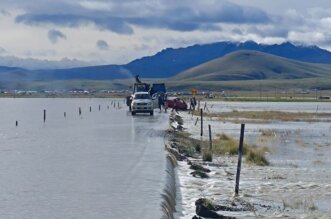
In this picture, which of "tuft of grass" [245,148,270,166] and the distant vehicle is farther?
the distant vehicle

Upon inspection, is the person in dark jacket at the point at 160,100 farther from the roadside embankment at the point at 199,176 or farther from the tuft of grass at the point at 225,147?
the tuft of grass at the point at 225,147

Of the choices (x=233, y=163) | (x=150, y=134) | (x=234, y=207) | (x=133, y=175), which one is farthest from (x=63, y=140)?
(x=234, y=207)

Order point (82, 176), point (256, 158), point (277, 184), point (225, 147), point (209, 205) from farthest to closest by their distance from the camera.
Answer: point (225, 147) < point (256, 158) < point (277, 184) < point (82, 176) < point (209, 205)

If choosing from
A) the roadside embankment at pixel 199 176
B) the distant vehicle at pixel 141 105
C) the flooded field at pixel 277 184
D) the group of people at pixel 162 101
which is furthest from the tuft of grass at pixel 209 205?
the group of people at pixel 162 101

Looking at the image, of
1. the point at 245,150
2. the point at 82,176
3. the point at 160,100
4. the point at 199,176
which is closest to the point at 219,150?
the point at 245,150

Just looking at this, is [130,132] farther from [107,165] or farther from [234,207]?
[234,207]

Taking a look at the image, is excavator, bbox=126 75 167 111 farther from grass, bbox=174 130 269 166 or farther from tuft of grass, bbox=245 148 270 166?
tuft of grass, bbox=245 148 270 166

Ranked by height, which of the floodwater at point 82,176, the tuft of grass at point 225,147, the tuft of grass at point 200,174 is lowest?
the tuft of grass at point 225,147

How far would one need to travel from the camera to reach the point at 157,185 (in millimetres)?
19266

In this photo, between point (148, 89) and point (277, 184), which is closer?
point (277, 184)

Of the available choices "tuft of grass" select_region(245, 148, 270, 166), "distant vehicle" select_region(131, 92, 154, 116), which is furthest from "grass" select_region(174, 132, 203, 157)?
"distant vehicle" select_region(131, 92, 154, 116)

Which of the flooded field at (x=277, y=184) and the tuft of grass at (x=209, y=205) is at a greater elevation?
the tuft of grass at (x=209, y=205)

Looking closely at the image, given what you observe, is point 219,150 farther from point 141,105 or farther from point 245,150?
point 141,105

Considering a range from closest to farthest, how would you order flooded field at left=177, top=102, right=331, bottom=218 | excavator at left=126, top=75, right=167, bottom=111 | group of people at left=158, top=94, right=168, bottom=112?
flooded field at left=177, top=102, right=331, bottom=218 < excavator at left=126, top=75, right=167, bottom=111 < group of people at left=158, top=94, right=168, bottom=112
